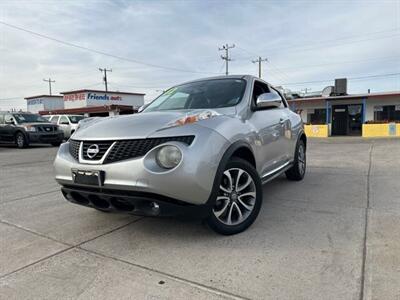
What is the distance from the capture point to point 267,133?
13.7ft

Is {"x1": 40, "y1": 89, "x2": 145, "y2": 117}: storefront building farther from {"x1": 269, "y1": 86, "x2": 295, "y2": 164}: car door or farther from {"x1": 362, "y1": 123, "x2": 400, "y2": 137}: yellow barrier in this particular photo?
{"x1": 269, "y1": 86, "x2": 295, "y2": 164}: car door

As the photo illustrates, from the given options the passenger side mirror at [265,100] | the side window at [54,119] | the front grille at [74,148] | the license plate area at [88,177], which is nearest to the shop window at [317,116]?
the side window at [54,119]

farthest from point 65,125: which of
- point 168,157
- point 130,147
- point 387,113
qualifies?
point 387,113

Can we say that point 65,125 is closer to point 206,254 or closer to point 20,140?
point 20,140

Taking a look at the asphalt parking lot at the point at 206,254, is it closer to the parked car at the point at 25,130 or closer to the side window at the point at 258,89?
the side window at the point at 258,89

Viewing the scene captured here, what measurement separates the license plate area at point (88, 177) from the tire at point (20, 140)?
13.2 meters

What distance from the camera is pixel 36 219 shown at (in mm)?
4004

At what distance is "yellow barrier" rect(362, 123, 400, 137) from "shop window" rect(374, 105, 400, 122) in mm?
3601

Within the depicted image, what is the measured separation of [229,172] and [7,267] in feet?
6.91

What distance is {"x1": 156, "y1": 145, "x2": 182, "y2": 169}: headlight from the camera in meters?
2.78

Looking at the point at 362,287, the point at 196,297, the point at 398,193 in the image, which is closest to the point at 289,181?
the point at 398,193

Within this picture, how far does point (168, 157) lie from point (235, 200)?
0.93m

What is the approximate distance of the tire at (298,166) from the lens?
5684 mm

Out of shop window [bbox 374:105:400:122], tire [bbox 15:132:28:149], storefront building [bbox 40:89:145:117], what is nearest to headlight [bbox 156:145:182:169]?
tire [bbox 15:132:28:149]
